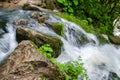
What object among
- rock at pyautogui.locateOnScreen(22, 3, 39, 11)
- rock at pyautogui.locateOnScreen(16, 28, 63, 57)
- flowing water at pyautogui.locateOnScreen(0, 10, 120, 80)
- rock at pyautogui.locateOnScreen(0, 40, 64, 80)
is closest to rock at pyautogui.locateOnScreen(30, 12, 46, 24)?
flowing water at pyautogui.locateOnScreen(0, 10, 120, 80)

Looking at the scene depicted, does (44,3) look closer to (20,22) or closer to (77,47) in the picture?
(20,22)

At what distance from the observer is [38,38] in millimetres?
7887

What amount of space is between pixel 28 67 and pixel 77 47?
402 centimetres

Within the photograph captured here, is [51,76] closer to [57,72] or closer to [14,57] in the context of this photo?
[57,72]

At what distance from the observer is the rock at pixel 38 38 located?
7.81m

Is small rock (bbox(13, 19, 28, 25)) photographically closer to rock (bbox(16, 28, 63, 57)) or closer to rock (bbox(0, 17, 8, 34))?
rock (bbox(0, 17, 8, 34))

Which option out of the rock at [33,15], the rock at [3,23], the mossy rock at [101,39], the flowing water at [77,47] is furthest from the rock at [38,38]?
the mossy rock at [101,39]

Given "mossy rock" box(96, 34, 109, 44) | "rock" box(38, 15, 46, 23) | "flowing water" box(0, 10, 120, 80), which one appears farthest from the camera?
"mossy rock" box(96, 34, 109, 44)

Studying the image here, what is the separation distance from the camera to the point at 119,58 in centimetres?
990

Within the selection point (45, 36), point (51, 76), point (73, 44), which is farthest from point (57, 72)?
point (73, 44)

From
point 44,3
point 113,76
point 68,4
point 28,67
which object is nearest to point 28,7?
point 44,3

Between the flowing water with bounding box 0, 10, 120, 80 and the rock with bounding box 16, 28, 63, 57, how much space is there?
25 centimetres

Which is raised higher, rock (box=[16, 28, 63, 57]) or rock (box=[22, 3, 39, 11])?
rock (box=[16, 28, 63, 57])

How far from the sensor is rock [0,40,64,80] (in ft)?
17.4
